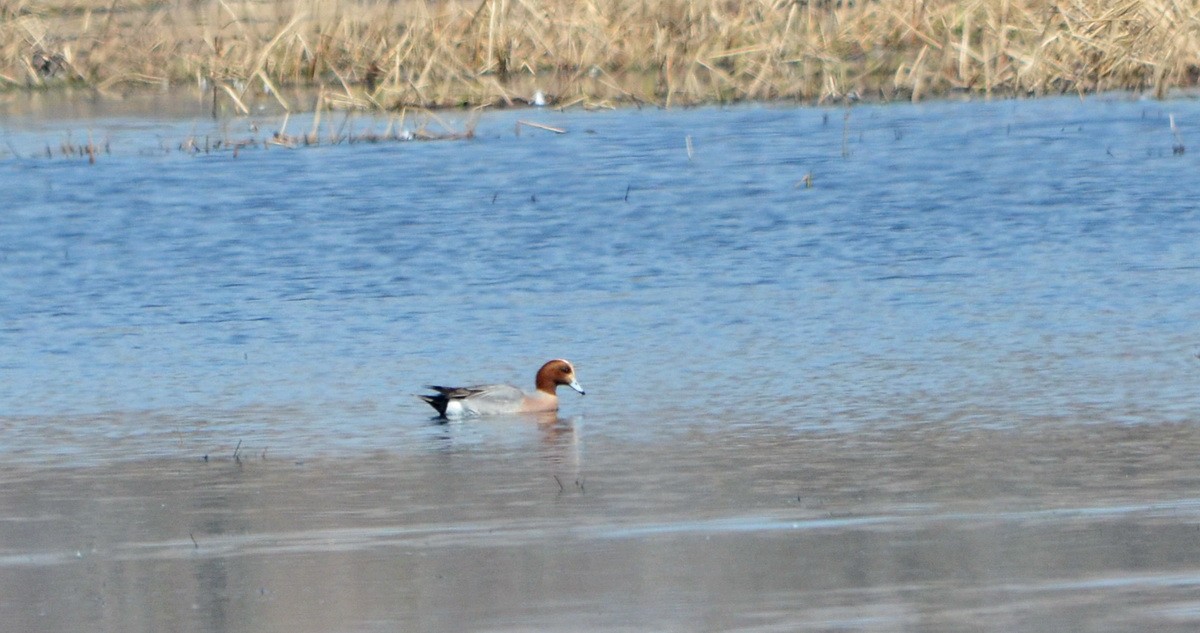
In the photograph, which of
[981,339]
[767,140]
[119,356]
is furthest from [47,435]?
[767,140]

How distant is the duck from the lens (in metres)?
8.51

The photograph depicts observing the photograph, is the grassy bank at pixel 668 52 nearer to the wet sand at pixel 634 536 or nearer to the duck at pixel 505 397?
the duck at pixel 505 397

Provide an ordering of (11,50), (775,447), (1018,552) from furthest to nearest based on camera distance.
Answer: (11,50)
(775,447)
(1018,552)

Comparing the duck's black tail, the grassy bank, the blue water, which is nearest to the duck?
the duck's black tail

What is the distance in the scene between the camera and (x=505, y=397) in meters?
8.66

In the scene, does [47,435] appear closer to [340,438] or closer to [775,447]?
[340,438]

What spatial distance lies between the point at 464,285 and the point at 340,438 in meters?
4.21

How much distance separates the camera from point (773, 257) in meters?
12.8

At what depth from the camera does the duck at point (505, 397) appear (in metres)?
8.51

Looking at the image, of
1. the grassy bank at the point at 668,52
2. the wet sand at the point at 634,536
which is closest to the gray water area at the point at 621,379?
the wet sand at the point at 634,536

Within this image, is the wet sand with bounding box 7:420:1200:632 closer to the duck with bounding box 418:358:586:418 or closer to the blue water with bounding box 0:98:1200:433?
the duck with bounding box 418:358:586:418

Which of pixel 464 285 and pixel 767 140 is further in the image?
pixel 767 140

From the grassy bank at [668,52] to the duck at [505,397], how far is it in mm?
10404

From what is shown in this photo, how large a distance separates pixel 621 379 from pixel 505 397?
0.76 meters
